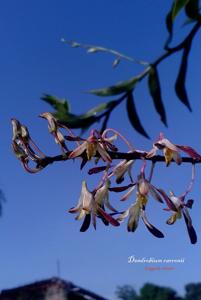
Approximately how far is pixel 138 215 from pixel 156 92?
26 centimetres

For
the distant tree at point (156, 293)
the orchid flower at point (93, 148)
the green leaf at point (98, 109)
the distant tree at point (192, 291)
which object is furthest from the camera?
the distant tree at point (192, 291)

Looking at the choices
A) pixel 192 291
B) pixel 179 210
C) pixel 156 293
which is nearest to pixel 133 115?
pixel 179 210

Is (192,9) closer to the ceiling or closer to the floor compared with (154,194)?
closer to the ceiling

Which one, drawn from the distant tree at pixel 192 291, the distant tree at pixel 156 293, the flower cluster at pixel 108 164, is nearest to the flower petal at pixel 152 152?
the flower cluster at pixel 108 164

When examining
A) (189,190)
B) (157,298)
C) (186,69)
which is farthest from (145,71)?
(157,298)

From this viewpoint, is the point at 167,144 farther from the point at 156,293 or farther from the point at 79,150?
the point at 156,293

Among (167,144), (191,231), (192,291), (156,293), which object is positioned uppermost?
(167,144)

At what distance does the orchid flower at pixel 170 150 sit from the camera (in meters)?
0.62

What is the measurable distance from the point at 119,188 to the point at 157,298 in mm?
35274

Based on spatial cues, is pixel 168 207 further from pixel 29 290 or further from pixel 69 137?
pixel 29 290

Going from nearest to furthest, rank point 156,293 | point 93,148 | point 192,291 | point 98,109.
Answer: point 98,109 < point 93,148 < point 156,293 < point 192,291

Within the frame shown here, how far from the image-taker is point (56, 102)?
0.50m

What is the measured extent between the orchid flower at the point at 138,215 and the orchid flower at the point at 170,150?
0.06m

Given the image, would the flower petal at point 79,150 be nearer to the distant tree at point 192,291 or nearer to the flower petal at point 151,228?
the flower petal at point 151,228
